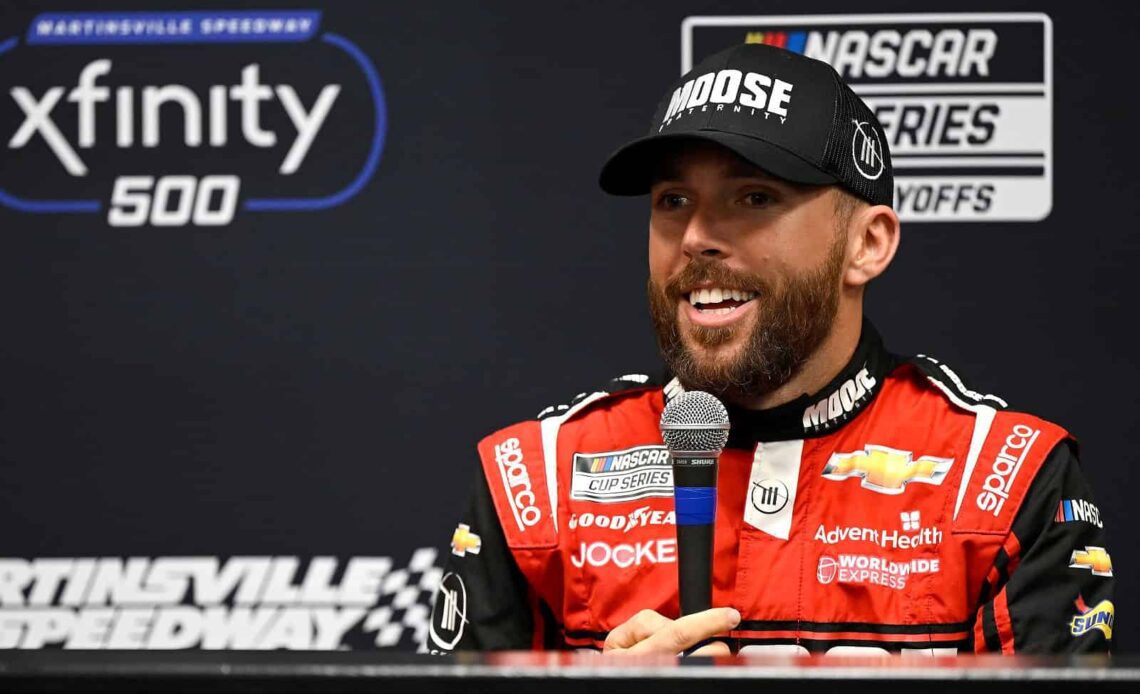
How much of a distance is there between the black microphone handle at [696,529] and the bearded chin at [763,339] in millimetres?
232

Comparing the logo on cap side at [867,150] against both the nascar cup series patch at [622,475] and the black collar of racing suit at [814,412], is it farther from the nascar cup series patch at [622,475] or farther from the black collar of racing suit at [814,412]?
the nascar cup series patch at [622,475]

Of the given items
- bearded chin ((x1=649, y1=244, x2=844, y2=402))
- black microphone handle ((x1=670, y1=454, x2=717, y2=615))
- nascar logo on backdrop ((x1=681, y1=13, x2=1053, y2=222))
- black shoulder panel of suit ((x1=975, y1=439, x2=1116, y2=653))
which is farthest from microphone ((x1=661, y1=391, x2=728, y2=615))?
nascar logo on backdrop ((x1=681, y1=13, x2=1053, y2=222))

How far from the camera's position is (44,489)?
200 centimetres

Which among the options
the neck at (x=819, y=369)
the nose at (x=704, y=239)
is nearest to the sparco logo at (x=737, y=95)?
the nose at (x=704, y=239)

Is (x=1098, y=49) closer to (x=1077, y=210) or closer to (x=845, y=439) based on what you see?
(x=1077, y=210)

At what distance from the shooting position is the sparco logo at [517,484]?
138 cm

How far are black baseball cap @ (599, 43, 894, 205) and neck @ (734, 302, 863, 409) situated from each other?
0.13m

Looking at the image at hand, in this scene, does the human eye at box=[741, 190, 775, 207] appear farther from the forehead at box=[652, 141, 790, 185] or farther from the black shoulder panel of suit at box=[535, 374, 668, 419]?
the black shoulder panel of suit at box=[535, 374, 668, 419]

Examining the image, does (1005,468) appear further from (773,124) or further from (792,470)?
(773,124)

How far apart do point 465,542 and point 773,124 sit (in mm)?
529

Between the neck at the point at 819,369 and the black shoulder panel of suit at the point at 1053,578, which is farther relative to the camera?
the neck at the point at 819,369

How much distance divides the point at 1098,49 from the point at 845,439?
90 centimetres

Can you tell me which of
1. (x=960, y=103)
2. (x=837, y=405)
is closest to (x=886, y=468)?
(x=837, y=405)

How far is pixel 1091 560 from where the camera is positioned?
127cm
